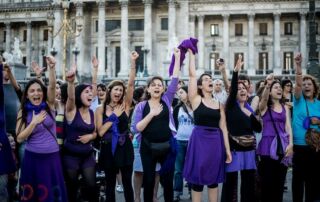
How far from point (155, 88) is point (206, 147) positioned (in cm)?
131

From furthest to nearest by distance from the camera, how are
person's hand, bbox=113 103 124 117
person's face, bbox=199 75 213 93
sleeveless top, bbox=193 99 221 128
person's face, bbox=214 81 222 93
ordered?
person's face, bbox=214 81 222 93 → person's hand, bbox=113 103 124 117 → person's face, bbox=199 75 213 93 → sleeveless top, bbox=193 99 221 128

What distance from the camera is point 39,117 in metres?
6.12

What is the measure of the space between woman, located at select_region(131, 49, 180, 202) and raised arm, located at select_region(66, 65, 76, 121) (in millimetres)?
1069

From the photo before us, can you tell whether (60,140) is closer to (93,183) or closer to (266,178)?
(93,183)

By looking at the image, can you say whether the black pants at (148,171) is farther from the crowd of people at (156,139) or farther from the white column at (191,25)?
the white column at (191,25)

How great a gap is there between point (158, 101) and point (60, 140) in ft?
5.61

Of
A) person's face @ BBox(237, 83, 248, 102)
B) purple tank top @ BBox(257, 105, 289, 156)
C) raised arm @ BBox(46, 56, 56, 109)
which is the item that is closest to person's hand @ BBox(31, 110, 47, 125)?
raised arm @ BBox(46, 56, 56, 109)

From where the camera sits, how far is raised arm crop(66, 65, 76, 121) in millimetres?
6430

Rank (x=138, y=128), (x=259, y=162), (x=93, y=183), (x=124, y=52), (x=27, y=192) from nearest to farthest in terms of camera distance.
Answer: (x=27, y=192)
(x=93, y=183)
(x=138, y=128)
(x=259, y=162)
(x=124, y=52)

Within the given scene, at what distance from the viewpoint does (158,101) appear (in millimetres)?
7285

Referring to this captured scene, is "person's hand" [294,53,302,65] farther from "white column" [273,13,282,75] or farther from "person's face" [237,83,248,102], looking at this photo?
"white column" [273,13,282,75]

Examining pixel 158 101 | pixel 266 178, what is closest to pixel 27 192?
pixel 158 101

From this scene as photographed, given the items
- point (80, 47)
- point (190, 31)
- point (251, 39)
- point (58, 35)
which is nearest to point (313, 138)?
point (251, 39)

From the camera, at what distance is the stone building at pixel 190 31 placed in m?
46.9
